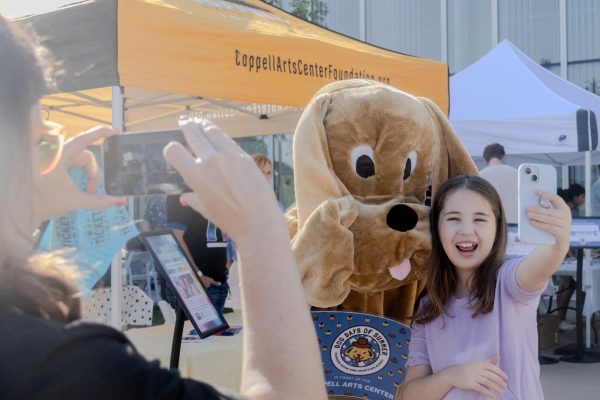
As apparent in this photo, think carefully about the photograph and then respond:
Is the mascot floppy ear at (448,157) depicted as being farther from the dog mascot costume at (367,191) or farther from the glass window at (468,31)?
the glass window at (468,31)

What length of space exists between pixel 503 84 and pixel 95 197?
719 centimetres

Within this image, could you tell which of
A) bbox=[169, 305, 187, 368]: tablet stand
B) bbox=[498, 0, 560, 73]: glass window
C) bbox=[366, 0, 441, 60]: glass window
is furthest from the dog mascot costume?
bbox=[366, 0, 441, 60]: glass window

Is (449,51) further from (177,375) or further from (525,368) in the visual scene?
(177,375)

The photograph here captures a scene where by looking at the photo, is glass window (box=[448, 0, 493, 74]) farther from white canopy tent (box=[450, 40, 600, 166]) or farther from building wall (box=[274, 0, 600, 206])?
white canopy tent (box=[450, 40, 600, 166])

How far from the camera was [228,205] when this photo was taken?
94cm

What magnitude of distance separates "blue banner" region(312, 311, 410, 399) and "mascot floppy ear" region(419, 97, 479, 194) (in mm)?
514

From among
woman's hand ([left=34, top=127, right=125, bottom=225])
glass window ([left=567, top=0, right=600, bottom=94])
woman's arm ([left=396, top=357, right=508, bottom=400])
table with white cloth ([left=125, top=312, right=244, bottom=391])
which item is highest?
glass window ([left=567, top=0, right=600, bottom=94])

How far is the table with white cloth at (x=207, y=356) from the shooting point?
10.5 ft

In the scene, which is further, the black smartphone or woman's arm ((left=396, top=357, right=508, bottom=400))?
woman's arm ((left=396, top=357, right=508, bottom=400))

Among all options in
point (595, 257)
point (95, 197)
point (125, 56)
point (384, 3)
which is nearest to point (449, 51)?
point (384, 3)

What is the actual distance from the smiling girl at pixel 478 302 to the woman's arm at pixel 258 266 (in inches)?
43.6

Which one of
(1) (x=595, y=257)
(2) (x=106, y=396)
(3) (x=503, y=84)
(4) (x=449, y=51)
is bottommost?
(1) (x=595, y=257)

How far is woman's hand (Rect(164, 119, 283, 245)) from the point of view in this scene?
0.92 meters

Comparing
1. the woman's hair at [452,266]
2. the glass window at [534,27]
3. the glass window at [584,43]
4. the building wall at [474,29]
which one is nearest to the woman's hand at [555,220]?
the woman's hair at [452,266]
